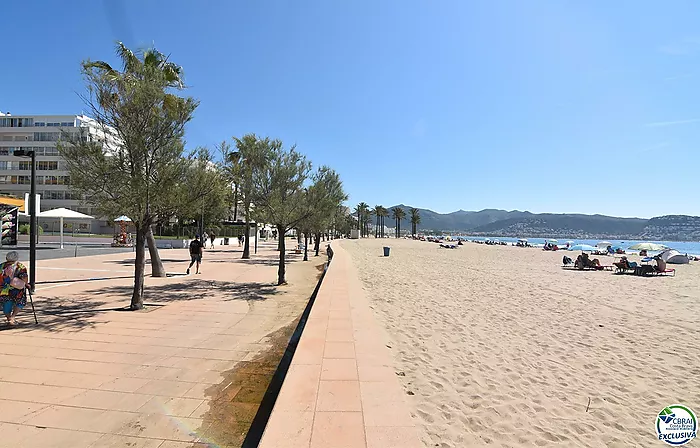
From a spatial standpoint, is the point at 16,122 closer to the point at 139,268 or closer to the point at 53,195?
the point at 53,195

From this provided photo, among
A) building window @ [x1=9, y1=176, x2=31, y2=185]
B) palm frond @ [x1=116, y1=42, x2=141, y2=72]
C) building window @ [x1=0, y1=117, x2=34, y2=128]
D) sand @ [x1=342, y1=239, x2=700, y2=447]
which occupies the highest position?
building window @ [x1=0, y1=117, x2=34, y2=128]

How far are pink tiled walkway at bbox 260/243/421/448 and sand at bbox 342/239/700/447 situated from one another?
380 mm

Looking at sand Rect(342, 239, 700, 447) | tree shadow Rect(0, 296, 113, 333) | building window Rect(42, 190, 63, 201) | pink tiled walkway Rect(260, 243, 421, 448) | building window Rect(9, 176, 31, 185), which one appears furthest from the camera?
building window Rect(9, 176, 31, 185)

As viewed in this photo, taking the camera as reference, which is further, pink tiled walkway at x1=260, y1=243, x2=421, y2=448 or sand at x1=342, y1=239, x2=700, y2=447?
sand at x1=342, y1=239, x2=700, y2=447

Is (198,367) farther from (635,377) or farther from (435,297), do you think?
(435,297)

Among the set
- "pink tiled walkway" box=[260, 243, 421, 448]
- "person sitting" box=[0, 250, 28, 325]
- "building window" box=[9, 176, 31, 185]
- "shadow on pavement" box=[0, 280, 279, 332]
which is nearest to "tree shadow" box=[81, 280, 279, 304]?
"shadow on pavement" box=[0, 280, 279, 332]

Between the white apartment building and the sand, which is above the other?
the white apartment building

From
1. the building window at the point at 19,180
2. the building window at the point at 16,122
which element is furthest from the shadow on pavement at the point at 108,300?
the building window at the point at 16,122

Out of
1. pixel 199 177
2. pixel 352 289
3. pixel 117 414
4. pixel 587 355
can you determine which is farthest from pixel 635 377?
pixel 199 177

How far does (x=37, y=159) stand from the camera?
5562 cm

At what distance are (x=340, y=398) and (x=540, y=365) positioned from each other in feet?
11.7

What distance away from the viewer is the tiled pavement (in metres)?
3.77

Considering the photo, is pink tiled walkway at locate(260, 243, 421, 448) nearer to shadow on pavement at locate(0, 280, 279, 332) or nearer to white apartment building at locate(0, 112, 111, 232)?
shadow on pavement at locate(0, 280, 279, 332)

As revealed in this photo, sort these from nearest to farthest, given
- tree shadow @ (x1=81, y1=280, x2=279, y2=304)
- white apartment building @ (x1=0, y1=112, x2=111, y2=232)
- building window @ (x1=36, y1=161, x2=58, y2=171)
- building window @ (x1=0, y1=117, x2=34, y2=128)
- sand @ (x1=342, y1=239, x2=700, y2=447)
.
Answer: sand @ (x1=342, y1=239, x2=700, y2=447)
tree shadow @ (x1=81, y1=280, x2=279, y2=304)
white apartment building @ (x1=0, y1=112, x2=111, y2=232)
building window @ (x1=36, y1=161, x2=58, y2=171)
building window @ (x1=0, y1=117, x2=34, y2=128)
